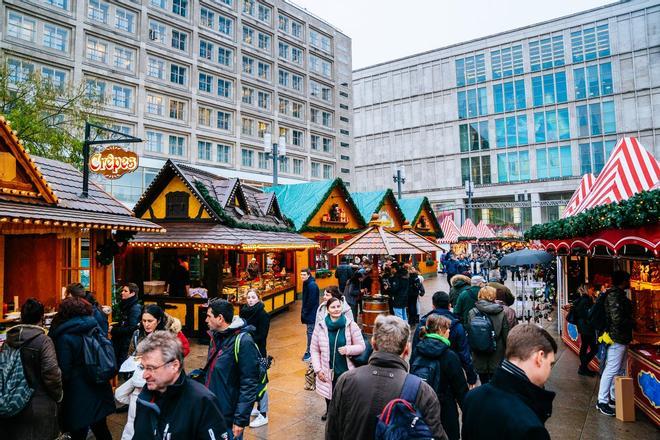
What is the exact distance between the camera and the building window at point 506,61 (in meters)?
50.8

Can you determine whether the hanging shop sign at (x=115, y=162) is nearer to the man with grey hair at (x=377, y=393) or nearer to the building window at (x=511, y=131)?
the man with grey hair at (x=377, y=393)

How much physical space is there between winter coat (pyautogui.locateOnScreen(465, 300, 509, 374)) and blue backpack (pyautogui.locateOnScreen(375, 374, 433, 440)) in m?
3.20

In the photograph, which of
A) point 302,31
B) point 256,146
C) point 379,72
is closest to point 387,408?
point 256,146

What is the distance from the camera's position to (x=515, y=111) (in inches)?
2007

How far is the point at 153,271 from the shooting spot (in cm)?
1294

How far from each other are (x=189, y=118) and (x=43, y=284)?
30.7m

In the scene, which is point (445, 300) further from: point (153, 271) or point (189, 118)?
point (189, 118)

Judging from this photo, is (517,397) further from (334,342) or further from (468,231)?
(468,231)

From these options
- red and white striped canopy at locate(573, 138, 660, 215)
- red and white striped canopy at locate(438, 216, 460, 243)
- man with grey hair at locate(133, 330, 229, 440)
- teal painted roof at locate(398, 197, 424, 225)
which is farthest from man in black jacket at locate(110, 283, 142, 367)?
red and white striped canopy at locate(438, 216, 460, 243)

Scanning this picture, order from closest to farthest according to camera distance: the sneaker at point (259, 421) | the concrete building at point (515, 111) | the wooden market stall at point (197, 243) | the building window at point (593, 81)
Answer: the sneaker at point (259, 421) < the wooden market stall at point (197, 243) < the concrete building at point (515, 111) < the building window at point (593, 81)

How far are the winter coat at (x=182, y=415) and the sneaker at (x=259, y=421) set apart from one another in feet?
11.2

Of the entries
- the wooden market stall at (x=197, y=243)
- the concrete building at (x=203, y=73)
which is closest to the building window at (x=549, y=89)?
the concrete building at (x=203, y=73)

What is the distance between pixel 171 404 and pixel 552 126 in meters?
55.0

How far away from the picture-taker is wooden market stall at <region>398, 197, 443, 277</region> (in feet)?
94.7
